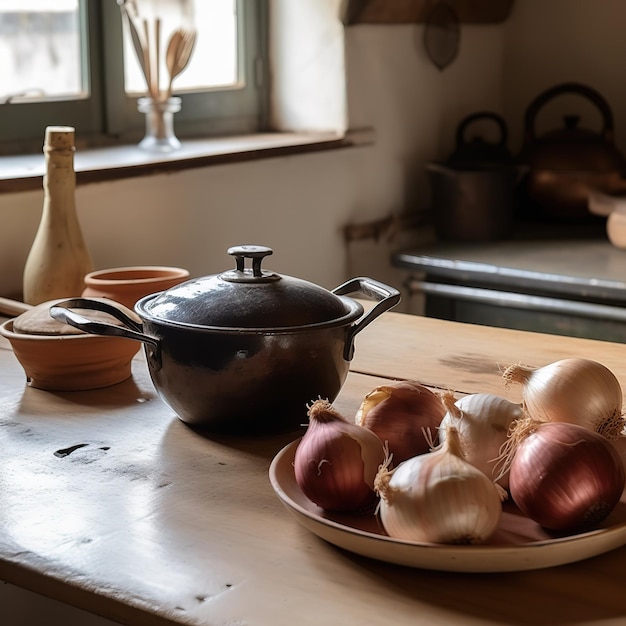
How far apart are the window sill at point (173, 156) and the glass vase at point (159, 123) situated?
2cm

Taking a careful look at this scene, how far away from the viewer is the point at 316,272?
97.2 inches

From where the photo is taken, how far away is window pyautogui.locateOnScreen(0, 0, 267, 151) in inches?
80.4

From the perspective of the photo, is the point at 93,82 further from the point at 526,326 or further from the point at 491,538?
the point at 491,538

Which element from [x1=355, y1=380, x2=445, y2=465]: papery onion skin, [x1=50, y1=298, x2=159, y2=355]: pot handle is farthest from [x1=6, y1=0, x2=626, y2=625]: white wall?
[x1=355, y1=380, x2=445, y2=465]: papery onion skin

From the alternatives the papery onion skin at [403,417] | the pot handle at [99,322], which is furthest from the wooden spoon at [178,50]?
the papery onion skin at [403,417]

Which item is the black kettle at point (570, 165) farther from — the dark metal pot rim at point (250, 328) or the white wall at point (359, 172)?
the dark metal pot rim at point (250, 328)

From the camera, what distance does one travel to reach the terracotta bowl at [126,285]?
1.49m

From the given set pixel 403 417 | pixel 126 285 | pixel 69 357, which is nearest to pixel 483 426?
pixel 403 417

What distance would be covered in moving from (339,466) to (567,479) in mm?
173

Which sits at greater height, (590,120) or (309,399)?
(590,120)

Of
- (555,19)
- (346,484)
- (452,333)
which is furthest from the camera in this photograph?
(555,19)

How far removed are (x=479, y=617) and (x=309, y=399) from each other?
1.29ft

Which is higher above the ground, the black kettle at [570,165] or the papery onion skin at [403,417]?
the black kettle at [570,165]

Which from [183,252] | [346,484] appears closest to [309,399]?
[346,484]
